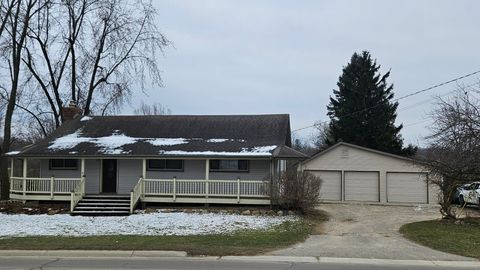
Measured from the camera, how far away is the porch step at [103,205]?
23783 millimetres

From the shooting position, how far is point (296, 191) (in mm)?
23172

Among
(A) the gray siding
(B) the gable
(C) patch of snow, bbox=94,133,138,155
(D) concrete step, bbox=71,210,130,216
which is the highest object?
(C) patch of snow, bbox=94,133,138,155

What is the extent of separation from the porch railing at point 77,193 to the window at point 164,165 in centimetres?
334

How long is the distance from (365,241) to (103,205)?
13.1m

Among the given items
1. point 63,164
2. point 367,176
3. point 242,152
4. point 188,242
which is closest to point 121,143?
point 63,164

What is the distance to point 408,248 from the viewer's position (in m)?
14.9

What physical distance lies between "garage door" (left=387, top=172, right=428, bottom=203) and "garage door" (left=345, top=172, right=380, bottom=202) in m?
0.85

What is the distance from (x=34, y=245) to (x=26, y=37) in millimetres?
22761

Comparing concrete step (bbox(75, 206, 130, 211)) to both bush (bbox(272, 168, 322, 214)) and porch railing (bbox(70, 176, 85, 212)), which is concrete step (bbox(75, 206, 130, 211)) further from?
bush (bbox(272, 168, 322, 214))

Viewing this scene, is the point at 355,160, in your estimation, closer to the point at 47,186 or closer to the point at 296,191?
the point at 296,191

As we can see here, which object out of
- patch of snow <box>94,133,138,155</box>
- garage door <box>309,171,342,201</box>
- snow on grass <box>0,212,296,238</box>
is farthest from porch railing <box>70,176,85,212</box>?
garage door <box>309,171,342,201</box>

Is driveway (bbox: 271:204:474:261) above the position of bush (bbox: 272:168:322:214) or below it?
below

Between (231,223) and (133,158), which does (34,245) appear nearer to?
(231,223)

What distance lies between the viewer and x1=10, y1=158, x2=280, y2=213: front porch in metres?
24.9
